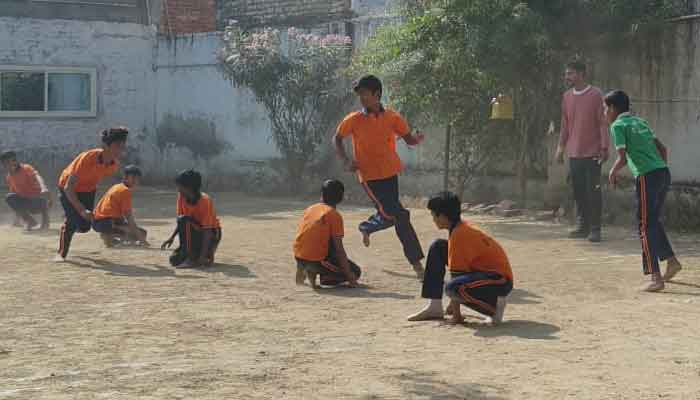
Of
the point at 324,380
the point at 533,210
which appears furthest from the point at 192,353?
the point at 533,210

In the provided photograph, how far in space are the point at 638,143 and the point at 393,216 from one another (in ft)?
6.53

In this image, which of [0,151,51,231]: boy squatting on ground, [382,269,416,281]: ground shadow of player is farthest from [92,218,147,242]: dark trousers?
[382,269,416,281]: ground shadow of player

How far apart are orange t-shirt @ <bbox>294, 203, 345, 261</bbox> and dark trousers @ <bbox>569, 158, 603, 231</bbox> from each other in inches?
146

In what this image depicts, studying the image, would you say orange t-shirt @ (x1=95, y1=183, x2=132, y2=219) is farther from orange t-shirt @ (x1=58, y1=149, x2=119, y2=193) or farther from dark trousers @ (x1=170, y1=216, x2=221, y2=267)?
dark trousers @ (x1=170, y1=216, x2=221, y2=267)

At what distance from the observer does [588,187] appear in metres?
11.1

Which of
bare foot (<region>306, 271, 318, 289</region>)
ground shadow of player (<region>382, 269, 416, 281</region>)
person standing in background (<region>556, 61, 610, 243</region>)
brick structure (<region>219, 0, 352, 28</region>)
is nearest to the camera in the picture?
bare foot (<region>306, 271, 318, 289</region>)

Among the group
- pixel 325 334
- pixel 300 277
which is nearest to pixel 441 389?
pixel 325 334

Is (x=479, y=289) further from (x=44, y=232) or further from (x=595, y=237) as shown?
(x=44, y=232)

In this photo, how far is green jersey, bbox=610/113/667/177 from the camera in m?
8.23

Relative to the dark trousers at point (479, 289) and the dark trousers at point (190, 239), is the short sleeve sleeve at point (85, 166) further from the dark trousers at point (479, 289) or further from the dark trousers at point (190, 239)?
the dark trousers at point (479, 289)

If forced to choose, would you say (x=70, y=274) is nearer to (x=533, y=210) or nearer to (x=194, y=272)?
(x=194, y=272)

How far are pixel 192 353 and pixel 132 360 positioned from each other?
341 millimetres

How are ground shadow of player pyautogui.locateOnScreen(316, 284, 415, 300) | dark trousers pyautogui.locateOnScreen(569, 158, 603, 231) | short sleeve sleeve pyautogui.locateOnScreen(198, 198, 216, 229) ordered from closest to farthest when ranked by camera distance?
1. ground shadow of player pyautogui.locateOnScreen(316, 284, 415, 300)
2. short sleeve sleeve pyautogui.locateOnScreen(198, 198, 216, 229)
3. dark trousers pyautogui.locateOnScreen(569, 158, 603, 231)

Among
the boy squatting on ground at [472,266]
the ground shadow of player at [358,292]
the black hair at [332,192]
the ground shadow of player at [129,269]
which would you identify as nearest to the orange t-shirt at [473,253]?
the boy squatting on ground at [472,266]
